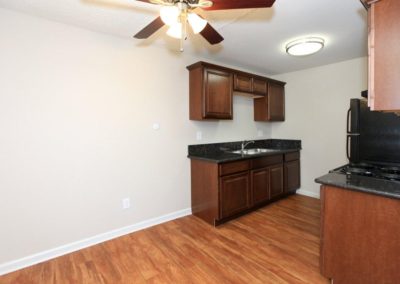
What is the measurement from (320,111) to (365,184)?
250 centimetres

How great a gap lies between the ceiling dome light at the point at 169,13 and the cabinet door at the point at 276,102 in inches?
108

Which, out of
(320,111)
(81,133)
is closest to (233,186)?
(81,133)

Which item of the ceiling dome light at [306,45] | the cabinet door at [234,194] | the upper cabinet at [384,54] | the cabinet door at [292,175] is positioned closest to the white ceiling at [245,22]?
the ceiling dome light at [306,45]

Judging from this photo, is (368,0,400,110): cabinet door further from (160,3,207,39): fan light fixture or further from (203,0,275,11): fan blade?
(160,3,207,39): fan light fixture

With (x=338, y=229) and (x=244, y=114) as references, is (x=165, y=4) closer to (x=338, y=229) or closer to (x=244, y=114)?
(x=338, y=229)

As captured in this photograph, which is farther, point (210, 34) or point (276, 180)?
point (276, 180)

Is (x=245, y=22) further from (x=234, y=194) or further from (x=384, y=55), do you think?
(x=234, y=194)

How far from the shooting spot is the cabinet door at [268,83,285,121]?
382cm

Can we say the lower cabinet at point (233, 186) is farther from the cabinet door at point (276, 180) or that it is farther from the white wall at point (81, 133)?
the white wall at point (81, 133)

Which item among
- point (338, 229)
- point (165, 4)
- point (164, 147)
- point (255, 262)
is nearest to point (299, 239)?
point (255, 262)

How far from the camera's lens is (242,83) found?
3311mm

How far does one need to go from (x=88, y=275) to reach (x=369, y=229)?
2.25 meters

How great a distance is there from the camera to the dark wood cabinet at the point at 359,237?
135 cm

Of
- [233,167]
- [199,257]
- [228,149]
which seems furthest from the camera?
[228,149]
